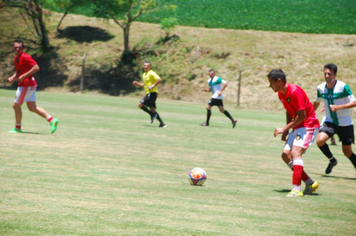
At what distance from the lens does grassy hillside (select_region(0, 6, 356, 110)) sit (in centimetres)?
4131

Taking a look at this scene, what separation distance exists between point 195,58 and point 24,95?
105ft

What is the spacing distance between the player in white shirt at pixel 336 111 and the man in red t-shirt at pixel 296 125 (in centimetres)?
123

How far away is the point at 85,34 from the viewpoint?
50.3 meters

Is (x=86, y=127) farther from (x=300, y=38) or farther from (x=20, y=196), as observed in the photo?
(x=300, y=38)

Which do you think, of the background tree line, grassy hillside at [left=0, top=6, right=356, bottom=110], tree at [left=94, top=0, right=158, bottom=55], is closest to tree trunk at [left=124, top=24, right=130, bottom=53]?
the background tree line

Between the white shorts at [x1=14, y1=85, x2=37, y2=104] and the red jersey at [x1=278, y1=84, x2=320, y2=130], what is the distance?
739 centimetres

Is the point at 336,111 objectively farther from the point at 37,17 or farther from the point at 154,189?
the point at 37,17

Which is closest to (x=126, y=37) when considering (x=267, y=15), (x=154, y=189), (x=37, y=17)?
(x=37, y=17)

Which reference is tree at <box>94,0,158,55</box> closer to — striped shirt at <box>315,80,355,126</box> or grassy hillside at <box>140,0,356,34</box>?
grassy hillside at <box>140,0,356,34</box>

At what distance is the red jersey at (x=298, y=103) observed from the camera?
838 cm

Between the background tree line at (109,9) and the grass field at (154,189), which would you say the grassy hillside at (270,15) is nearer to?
the background tree line at (109,9)

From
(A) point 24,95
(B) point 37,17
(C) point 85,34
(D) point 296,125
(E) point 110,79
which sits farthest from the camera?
(C) point 85,34

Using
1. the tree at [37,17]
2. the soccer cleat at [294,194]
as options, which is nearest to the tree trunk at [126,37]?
the tree at [37,17]

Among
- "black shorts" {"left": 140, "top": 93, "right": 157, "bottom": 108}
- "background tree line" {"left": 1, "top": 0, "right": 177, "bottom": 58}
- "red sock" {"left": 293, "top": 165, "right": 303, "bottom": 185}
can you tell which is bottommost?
"red sock" {"left": 293, "top": 165, "right": 303, "bottom": 185}
